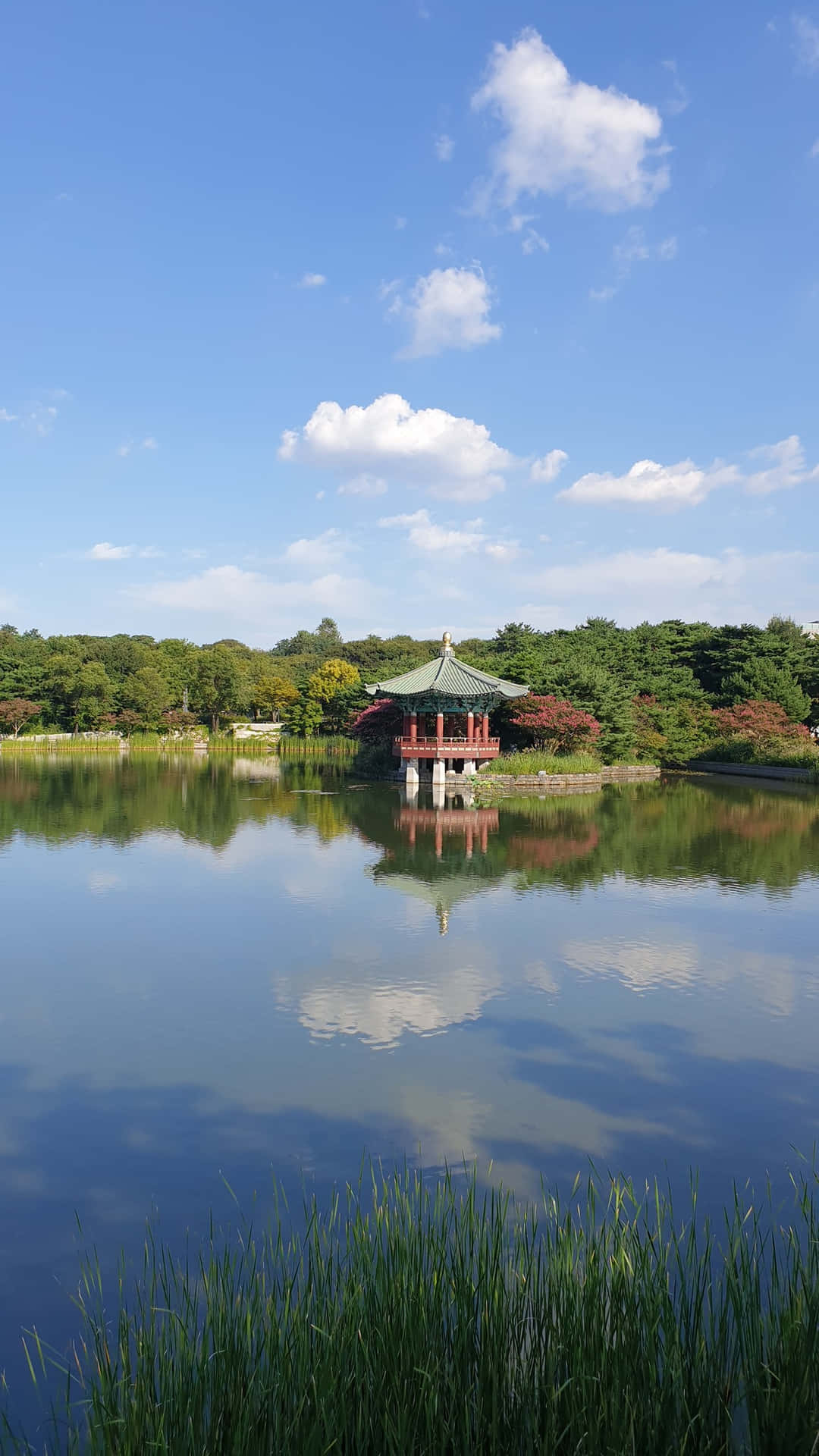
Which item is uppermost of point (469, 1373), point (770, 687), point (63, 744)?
point (770, 687)

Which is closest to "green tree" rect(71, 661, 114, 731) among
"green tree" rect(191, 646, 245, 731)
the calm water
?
"green tree" rect(191, 646, 245, 731)

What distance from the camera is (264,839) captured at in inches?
692

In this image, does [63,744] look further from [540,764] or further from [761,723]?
[761,723]

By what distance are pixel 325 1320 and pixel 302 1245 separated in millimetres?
1448

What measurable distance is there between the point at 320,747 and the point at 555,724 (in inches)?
775

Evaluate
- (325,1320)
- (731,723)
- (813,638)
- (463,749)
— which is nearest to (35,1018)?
(325,1320)

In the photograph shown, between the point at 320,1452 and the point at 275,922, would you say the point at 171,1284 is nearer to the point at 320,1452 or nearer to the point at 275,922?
the point at 320,1452

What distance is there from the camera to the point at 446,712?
29562mm

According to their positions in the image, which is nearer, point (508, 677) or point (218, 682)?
point (508, 677)

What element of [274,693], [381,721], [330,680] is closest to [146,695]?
[274,693]

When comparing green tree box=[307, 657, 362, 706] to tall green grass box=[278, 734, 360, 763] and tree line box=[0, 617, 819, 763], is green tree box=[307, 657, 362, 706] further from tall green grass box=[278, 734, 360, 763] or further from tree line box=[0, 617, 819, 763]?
tall green grass box=[278, 734, 360, 763]

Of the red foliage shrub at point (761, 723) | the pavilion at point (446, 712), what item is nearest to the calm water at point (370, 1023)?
the pavilion at point (446, 712)

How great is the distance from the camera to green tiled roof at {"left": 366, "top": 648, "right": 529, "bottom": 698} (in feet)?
90.8

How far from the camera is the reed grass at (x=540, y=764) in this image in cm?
2806
